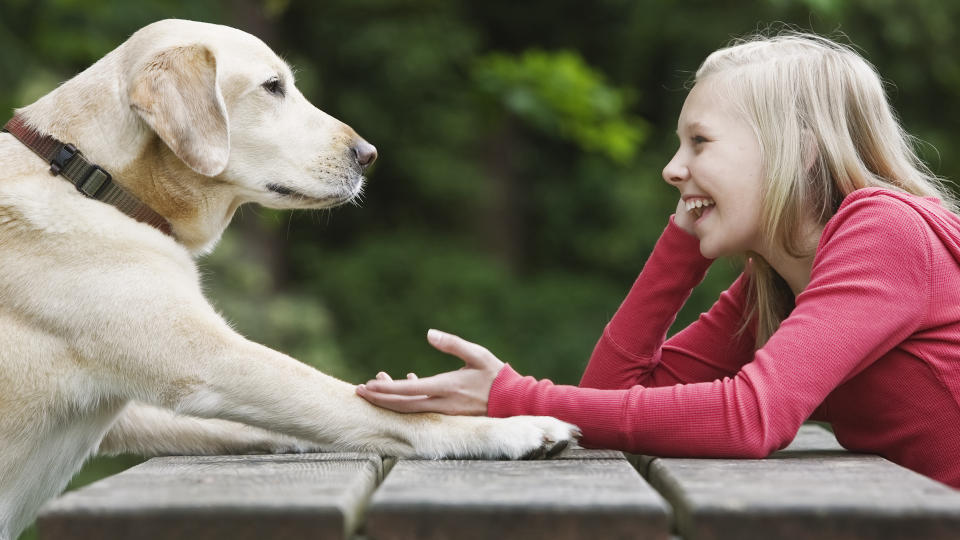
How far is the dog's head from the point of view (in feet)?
8.78

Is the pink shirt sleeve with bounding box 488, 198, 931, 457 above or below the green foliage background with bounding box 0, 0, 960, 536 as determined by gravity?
above

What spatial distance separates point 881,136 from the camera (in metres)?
2.44

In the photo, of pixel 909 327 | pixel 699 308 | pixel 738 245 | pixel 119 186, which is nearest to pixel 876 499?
pixel 909 327

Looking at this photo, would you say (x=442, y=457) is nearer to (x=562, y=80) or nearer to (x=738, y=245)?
(x=738, y=245)

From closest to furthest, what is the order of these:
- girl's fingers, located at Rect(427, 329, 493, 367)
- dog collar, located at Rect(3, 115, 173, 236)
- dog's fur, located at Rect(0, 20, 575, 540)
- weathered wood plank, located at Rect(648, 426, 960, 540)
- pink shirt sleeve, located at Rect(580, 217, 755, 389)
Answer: weathered wood plank, located at Rect(648, 426, 960, 540)
girl's fingers, located at Rect(427, 329, 493, 367)
dog's fur, located at Rect(0, 20, 575, 540)
dog collar, located at Rect(3, 115, 173, 236)
pink shirt sleeve, located at Rect(580, 217, 755, 389)

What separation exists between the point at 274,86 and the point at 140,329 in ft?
3.18

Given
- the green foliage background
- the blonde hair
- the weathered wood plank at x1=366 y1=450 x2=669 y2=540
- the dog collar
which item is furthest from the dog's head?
the green foliage background

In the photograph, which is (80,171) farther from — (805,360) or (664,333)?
(805,360)

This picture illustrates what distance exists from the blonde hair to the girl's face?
0.08 feet

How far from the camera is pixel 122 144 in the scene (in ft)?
8.68

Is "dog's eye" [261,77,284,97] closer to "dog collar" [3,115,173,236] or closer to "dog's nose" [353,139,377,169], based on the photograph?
"dog's nose" [353,139,377,169]

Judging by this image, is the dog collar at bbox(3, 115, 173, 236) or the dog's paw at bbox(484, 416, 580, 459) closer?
the dog's paw at bbox(484, 416, 580, 459)

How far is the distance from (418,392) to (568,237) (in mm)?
9194

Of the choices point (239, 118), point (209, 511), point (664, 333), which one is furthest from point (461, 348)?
point (239, 118)
